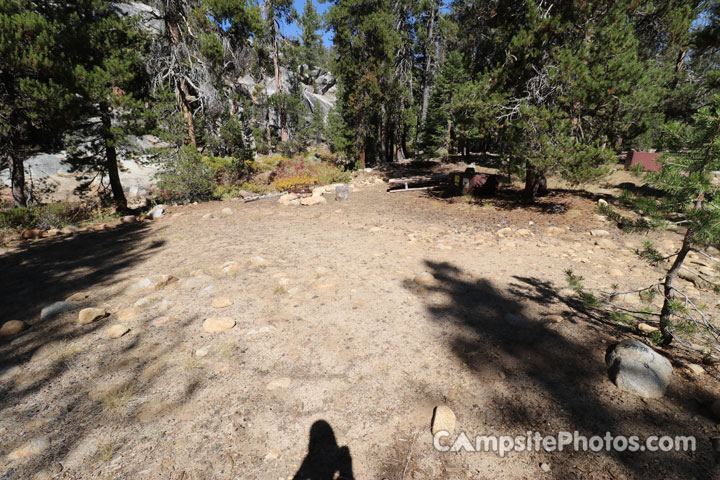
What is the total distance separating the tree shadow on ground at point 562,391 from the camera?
6.50ft

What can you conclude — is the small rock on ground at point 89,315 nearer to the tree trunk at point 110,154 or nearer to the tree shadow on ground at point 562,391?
the tree shadow on ground at point 562,391

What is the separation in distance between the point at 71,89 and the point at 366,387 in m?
11.5

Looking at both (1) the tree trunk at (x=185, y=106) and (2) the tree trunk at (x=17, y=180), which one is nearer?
(2) the tree trunk at (x=17, y=180)

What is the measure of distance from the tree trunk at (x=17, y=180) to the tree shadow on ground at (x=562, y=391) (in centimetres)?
1247

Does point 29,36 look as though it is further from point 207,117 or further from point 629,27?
point 629,27

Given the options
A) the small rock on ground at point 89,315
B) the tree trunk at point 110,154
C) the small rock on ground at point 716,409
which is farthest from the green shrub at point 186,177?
the small rock on ground at point 716,409

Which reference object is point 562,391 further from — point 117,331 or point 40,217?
point 40,217

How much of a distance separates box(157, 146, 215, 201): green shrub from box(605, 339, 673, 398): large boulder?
12807 mm

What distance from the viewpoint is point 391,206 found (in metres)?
10.8

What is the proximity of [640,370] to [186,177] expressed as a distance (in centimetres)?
1308

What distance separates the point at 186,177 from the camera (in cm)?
1116

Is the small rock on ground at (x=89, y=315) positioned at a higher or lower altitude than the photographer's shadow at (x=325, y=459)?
higher

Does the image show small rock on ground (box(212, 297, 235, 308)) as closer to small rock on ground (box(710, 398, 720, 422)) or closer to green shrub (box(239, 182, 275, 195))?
small rock on ground (box(710, 398, 720, 422))

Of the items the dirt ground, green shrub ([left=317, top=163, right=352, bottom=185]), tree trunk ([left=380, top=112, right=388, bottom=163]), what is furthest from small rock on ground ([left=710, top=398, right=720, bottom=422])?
tree trunk ([left=380, top=112, right=388, bottom=163])
